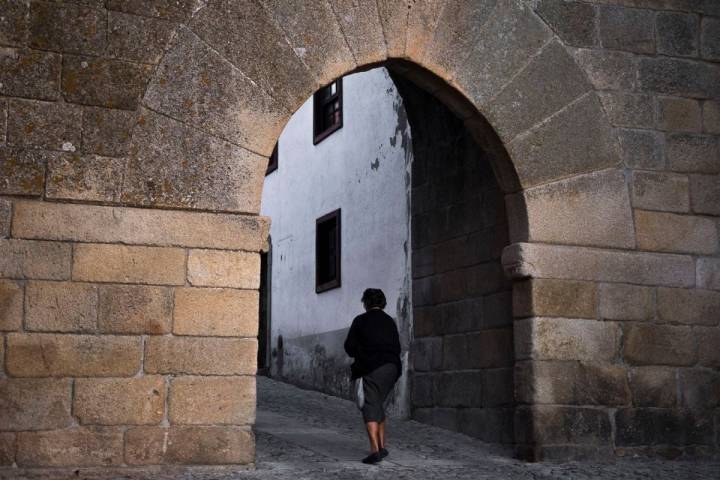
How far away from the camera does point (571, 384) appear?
7.13m

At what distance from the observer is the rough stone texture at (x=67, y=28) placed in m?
6.15

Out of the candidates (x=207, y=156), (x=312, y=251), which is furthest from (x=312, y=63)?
(x=312, y=251)

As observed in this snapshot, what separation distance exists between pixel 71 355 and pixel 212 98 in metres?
1.71

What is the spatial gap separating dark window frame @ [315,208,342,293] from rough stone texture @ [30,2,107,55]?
626 centimetres

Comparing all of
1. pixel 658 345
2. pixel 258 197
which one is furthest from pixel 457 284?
pixel 258 197

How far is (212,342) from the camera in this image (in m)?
6.28

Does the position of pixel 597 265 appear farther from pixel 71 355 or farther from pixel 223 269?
pixel 71 355

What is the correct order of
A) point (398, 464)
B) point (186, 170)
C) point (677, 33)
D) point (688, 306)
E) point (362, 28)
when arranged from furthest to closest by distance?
point (677, 33)
point (688, 306)
point (398, 464)
point (362, 28)
point (186, 170)

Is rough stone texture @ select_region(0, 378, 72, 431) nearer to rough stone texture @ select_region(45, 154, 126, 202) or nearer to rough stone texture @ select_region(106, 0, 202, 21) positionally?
rough stone texture @ select_region(45, 154, 126, 202)

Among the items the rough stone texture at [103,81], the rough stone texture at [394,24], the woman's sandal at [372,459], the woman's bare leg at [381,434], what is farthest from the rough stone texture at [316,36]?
the woman's sandal at [372,459]

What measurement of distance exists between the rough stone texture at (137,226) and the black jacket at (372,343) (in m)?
1.14

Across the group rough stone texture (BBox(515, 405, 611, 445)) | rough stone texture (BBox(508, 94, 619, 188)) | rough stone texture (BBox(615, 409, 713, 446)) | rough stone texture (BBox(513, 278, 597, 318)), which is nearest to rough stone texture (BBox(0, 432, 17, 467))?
rough stone texture (BBox(515, 405, 611, 445))

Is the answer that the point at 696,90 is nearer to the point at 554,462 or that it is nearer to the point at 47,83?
the point at 554,462

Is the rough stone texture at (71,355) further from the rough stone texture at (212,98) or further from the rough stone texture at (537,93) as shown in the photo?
the rough stone texture at (537,93)
